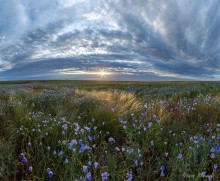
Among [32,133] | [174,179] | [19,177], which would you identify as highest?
[32,133]

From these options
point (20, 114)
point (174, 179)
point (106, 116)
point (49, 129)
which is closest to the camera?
point (174, 179)

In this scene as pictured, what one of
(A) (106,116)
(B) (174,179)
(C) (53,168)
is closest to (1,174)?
(C) (53,168)

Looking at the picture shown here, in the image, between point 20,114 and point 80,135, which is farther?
point 20,114

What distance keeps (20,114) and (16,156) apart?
1.43m

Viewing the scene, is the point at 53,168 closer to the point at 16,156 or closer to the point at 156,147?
the point at 16,156

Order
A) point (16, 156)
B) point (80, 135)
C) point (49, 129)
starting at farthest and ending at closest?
1. point (49, 129)
2. point (80, 135)
3. point (16, 156)

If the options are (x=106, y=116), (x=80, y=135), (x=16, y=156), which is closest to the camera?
(x=16, y=156)

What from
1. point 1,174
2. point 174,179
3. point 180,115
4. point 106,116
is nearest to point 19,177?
point 1,174

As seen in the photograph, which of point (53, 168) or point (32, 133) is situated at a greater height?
point (32, 133)

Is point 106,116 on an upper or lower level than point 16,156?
upper

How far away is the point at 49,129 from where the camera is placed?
3.21 m

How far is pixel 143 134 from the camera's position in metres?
3.27

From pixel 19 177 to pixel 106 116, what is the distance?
90.8 inches

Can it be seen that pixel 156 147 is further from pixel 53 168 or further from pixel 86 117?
pixel 86 117
